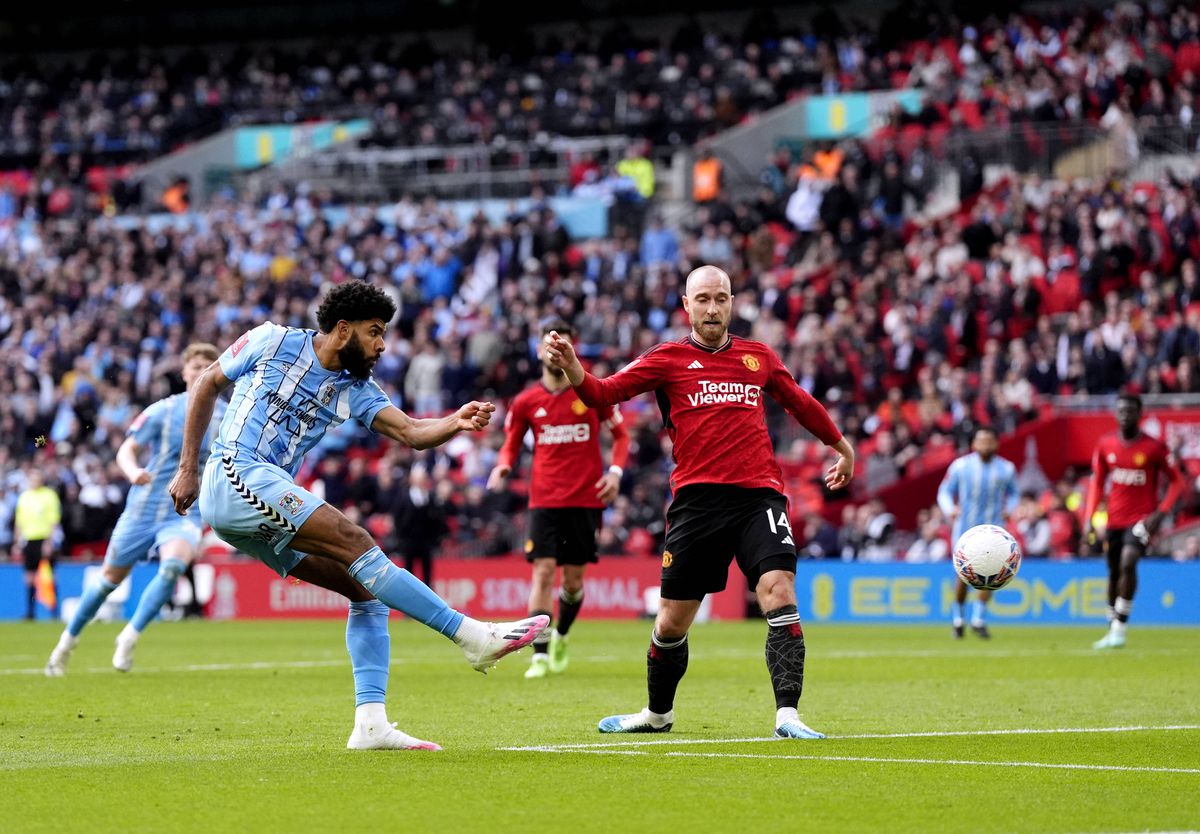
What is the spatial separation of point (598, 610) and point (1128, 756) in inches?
820

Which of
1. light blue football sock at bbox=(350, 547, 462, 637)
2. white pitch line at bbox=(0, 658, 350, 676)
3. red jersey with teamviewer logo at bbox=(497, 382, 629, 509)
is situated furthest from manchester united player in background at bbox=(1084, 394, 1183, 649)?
light blue football sock at bbox=(350, 547, 462, 637)

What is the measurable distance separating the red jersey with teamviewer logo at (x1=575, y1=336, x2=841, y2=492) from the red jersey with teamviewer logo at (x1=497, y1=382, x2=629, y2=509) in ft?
20.9

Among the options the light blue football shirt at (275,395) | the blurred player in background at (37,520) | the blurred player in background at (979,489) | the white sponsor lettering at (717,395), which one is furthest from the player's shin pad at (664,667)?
the blurred player in background at (37,520)

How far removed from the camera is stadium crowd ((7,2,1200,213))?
36.2 m

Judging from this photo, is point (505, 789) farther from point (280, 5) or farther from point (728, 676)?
point (280, 5)

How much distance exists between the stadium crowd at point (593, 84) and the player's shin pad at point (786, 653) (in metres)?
26.1

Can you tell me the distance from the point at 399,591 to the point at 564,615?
7906mm

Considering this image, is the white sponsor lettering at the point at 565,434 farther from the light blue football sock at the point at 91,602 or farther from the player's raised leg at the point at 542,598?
the light blue football sock at the point at 91,602

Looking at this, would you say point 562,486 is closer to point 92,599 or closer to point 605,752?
point 92,599

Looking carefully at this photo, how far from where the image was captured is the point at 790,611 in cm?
1003

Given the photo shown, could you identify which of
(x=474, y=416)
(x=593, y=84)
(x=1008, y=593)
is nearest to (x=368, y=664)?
(x=474, y=416)

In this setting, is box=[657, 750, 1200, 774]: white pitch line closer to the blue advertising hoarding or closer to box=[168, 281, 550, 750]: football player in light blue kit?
box=[168, 281, 550, 750]: football player in light blue kit

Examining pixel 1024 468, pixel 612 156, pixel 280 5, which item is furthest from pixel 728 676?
pixel 280 5

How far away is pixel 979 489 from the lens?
23.2 meters
